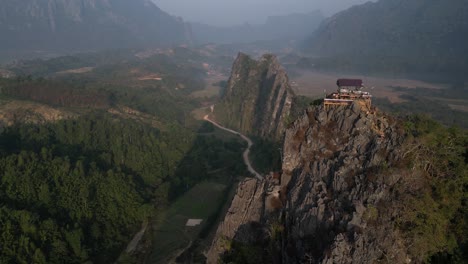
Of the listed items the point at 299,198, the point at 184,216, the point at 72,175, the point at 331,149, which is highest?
the point at 331,149

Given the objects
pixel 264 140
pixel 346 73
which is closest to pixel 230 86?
pixel 264 140

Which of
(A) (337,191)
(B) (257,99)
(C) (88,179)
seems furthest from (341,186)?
(B) (257,99)

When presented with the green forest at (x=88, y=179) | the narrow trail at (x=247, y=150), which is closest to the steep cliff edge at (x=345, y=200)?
the narrow trail at (x=247, y=150)

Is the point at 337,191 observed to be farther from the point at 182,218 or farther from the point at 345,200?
the point at 182,218

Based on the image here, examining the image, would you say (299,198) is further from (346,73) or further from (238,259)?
(346,73)

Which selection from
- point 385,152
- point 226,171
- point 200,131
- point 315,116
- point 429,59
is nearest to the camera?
point 385,152

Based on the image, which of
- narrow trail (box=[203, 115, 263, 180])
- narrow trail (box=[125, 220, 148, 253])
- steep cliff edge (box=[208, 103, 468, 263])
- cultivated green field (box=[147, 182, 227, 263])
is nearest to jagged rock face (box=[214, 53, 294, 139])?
narrow trail (box=[203, 115, 263, 180])
